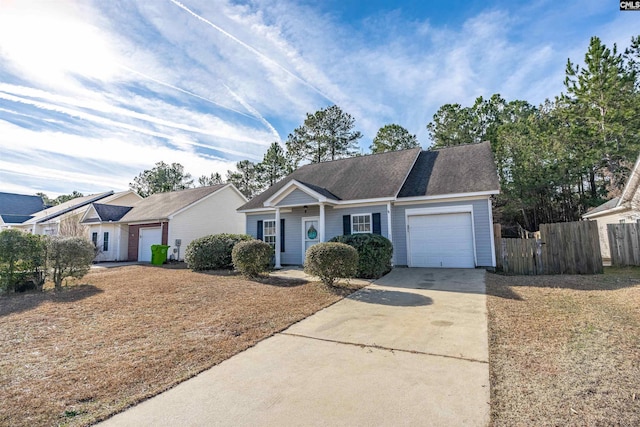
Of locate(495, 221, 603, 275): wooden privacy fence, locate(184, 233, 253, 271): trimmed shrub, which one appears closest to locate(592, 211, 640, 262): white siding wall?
locate(495, 221, 603, 275): wooden privacy fence

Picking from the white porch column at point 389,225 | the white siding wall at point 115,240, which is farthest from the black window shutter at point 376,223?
the white siding wall at point 115,240

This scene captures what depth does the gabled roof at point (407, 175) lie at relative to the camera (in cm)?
1170

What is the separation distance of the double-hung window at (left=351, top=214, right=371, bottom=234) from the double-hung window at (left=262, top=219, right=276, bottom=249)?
4267 millimetres

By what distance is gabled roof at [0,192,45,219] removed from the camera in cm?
3145

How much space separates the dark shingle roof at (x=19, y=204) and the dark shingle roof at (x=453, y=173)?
3856 centimetres

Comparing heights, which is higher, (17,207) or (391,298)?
(17,207)

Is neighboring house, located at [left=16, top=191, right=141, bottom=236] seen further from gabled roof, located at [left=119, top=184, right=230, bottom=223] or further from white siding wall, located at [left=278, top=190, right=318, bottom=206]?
white siding wall, located at [left=278, top=190, right=318, bottom=206]

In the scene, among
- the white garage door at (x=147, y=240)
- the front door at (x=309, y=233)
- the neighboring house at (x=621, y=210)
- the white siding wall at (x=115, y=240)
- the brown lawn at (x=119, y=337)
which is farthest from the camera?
the white siding wall at (x=115, y=240)

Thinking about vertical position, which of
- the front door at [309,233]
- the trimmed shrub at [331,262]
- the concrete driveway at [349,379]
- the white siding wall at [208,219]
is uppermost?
the white siding wall at [208,219]

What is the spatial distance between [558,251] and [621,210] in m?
9.03

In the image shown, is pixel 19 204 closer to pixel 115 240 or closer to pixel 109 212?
pixel 109 212

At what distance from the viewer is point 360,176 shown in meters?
14.4

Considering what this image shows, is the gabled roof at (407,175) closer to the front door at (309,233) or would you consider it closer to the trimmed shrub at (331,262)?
the front door at (309,233)

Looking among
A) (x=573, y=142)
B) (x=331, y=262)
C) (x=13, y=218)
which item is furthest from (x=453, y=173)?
(x=13, y=218)
